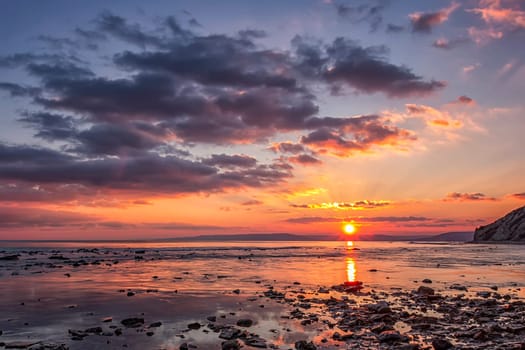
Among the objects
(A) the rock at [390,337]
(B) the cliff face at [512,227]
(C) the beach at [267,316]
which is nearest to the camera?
(A) the rock at [390,337]

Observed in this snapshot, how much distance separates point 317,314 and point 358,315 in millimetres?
2108

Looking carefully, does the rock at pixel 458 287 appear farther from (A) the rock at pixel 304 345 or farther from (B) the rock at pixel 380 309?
(A) the rock at pixel 304 345

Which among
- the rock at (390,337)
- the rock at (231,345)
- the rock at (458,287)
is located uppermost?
the rock at (390,337)

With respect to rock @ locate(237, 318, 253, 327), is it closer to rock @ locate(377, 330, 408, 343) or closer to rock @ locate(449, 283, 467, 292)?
rock @ locate(377, 330, 408, 343)

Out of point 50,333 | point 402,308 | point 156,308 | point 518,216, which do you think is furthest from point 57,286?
point 518,216

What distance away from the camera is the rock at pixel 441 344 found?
14.1 metres

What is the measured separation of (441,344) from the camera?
14188 mm

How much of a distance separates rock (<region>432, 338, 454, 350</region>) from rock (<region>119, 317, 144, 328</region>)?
12964mm

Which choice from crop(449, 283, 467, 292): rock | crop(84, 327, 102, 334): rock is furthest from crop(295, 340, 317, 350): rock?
crop(449, 283, 467, 292): rock

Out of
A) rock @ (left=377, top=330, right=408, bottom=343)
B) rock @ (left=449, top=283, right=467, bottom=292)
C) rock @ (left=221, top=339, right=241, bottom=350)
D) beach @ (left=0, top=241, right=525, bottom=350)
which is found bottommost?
rock @ (left=449, top=283, right=467, bottom=292)

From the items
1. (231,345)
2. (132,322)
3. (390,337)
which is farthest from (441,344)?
(132,322)

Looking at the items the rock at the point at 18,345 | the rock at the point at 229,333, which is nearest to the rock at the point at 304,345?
the rock at the point at 229,333

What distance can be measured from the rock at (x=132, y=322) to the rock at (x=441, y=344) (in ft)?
42.5

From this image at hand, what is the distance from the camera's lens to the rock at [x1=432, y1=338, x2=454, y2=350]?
14.1m
